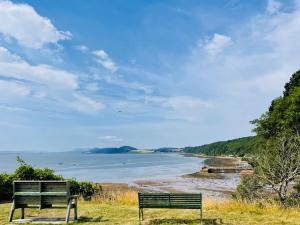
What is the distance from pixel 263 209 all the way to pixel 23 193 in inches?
328

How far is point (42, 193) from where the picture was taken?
11.5 m

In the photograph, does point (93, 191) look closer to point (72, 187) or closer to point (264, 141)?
point (72, 187)

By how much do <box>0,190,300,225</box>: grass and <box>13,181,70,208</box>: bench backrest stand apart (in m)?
1.01

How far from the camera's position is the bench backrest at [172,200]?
11.3 metres

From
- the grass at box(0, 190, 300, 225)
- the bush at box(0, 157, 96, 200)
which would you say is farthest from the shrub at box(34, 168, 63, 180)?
the grass at box(0, 190, 300, 225)

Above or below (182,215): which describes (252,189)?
below

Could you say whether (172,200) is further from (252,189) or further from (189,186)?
(189,186)

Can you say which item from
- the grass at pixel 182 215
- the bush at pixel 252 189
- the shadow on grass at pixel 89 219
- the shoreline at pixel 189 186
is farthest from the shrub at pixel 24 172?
the shoreline at pixel 189 186

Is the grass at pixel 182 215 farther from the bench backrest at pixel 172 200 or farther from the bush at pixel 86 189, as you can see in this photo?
the bush at pixel 86 189

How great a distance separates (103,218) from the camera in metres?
12.6

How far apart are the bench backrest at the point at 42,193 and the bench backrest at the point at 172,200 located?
2.36 meters

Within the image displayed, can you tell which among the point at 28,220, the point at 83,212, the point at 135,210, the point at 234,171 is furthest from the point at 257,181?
the point at 234,171

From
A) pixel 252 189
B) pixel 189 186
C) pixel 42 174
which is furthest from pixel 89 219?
pixel 189 186

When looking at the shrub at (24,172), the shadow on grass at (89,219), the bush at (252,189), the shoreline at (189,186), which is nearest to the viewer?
the shadow on grass at (89,219)
